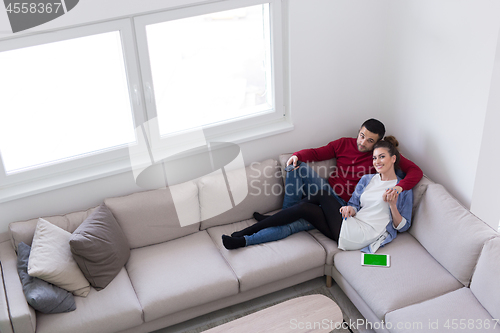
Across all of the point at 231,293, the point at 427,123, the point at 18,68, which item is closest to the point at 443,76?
the point at 427,123

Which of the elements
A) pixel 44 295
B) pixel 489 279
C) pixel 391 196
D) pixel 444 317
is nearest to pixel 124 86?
pixel 44 295

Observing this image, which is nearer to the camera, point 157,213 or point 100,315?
point 100,315

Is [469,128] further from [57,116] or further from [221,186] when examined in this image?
[57,116]

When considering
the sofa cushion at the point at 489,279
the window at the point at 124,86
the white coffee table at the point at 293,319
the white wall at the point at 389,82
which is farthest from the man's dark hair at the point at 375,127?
the white coffee table at the point at 293,319

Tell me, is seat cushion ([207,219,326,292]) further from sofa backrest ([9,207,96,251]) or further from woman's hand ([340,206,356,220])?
sofa backrest ([9,207,96,251])

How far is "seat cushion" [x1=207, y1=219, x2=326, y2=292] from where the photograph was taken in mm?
3023

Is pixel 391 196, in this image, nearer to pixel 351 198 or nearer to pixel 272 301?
pixel 351 198

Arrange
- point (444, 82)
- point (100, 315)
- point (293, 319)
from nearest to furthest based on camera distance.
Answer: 1. point (293, 319)
2. point (100, 315)
3. point (444, 82)

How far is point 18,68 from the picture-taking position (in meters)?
2.93

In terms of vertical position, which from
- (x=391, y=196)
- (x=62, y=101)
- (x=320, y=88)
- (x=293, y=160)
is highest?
(x=62, y=101)

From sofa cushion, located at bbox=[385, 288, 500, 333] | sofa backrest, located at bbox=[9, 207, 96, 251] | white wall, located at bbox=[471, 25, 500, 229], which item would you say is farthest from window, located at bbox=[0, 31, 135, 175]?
white wall, located at bbox=[471, 25, 500, 229]

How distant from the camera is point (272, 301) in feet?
10.5

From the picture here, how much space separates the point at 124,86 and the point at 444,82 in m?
2.20

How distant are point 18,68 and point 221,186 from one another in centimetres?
153
